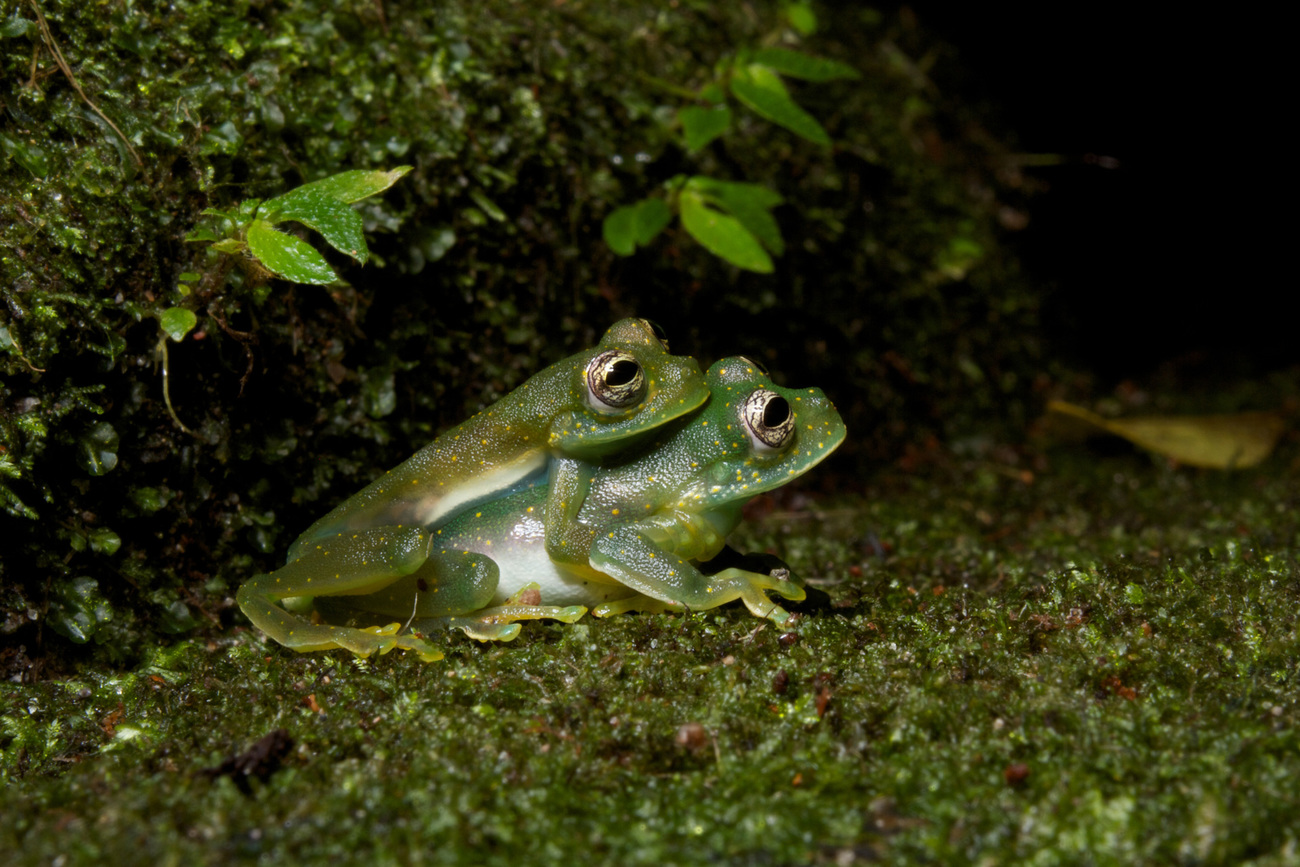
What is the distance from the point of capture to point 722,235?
357 centimetres

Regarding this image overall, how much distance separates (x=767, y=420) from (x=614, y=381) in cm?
44

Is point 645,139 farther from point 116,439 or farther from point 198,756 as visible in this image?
point 198,756

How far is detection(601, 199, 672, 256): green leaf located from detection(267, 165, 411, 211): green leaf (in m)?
1.05

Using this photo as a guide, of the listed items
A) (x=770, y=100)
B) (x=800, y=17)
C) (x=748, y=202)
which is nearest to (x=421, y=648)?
(x=748, y=202)

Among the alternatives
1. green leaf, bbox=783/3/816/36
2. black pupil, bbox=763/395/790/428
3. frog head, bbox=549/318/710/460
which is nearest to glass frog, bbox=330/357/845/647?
black pupil, bbox=763/395/790/428

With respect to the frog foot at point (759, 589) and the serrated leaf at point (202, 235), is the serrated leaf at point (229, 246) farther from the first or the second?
the frog foot at point (759, 589)

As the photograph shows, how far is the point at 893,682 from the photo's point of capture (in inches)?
90.5

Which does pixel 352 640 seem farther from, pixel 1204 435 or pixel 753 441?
pixel 1204 435

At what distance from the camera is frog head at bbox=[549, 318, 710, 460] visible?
2.60m

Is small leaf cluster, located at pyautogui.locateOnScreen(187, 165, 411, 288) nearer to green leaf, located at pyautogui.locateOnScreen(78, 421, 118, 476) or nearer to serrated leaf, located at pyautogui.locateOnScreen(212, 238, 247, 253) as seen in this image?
serrated leaf, located at pyautogui.locateOnScreen(212, 238, 247, 253)

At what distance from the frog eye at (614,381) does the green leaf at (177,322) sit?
1149mm

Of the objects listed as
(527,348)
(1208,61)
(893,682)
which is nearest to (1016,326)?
(1208,61)

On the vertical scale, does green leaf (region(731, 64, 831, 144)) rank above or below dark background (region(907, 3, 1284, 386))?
above

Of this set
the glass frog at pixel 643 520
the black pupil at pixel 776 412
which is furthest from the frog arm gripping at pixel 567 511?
the black pupil at pixel 776 412
